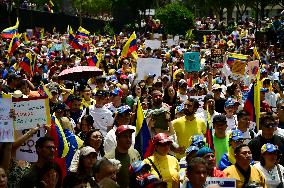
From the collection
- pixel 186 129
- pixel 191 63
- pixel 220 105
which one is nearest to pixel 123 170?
pixel 186 129

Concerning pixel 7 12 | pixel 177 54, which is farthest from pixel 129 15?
pixel 177 54

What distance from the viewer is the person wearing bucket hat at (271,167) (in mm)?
7625

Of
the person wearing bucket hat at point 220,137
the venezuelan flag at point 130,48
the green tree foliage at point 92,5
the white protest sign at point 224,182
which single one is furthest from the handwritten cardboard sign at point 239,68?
the green tree foliage at point 92,5

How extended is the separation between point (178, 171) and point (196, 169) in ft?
3.49

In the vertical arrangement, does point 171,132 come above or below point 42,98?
below

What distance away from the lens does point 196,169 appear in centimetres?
654

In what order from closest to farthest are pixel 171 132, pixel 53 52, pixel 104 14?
pixel 171 132 < pixel 53 52 < pixel 104 14

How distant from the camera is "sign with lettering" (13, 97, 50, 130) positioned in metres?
7.51

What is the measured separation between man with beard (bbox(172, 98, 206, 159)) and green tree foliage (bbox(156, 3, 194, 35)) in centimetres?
2855

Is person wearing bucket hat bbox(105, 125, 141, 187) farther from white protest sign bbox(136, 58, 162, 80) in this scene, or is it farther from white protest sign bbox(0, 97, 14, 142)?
white protest sign bbox(136, 58, 162, 80)

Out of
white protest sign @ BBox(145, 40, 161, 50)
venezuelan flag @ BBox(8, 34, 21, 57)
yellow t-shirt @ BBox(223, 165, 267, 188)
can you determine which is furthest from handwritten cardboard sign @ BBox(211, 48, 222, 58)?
yellow t-shirt @ BBox(223, 165, 267, 188)

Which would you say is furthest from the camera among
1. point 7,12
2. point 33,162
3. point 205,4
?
point 205,4

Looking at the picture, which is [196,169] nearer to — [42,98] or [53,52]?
[42,98]

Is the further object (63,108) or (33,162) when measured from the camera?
(63,108)
